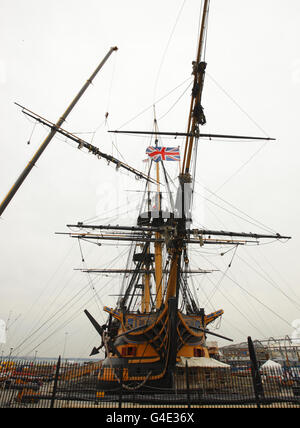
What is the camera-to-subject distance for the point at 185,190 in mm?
10938

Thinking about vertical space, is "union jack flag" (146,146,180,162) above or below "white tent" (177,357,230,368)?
above

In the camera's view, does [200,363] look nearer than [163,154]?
Yes

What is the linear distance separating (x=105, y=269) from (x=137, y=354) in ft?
69.1

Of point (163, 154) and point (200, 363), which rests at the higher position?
point (163, 154)

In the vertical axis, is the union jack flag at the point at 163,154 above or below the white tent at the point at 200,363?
above

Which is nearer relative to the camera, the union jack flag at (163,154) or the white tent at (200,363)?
the white tent at (200,363)

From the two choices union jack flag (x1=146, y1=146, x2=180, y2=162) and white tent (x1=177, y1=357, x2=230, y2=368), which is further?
union jack flag (x1=146, y1=146, x2=180, y2=162)
